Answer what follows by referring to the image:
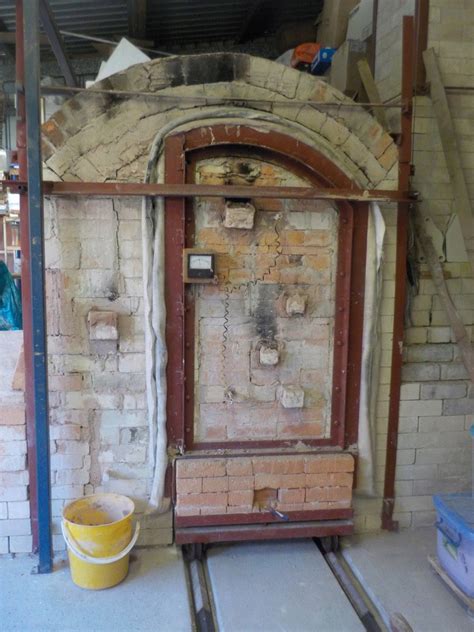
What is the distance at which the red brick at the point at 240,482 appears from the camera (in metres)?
3.00

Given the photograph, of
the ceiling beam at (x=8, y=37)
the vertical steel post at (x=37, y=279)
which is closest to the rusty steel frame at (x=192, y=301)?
the vertical steel post at (x=37, y=279)

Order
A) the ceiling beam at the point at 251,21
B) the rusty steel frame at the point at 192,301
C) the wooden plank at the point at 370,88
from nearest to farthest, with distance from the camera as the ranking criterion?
the rusty steel frame at the point at 192,301, the wooden plank at the point at 370,88, the ceiling beam at the point at 251,21

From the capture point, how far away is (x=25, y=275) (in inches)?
107

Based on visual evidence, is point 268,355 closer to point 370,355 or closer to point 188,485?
point 370,355

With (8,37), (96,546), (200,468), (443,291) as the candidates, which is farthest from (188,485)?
(8,37)

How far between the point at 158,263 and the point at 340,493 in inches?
69.4

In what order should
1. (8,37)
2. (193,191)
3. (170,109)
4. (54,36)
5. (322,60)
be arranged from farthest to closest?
1. (8,37)
2. (322,60)
3. (54,36)
4. (170,109)
5. (193,191)

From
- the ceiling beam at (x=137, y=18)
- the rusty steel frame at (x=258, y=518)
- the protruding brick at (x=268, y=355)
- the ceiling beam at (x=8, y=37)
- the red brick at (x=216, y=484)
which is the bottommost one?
the rusty steel frame at (x=258, y=518)

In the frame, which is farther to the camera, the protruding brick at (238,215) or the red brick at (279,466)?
the red brick at (279,466)

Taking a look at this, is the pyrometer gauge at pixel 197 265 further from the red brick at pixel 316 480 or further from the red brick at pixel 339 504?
the red brick at pixel 339 504

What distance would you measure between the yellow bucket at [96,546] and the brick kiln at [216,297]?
208mm

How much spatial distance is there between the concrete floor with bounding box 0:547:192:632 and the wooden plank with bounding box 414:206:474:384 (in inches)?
83.0

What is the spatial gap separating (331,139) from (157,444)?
6.73 feet

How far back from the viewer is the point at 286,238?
9.71ft
